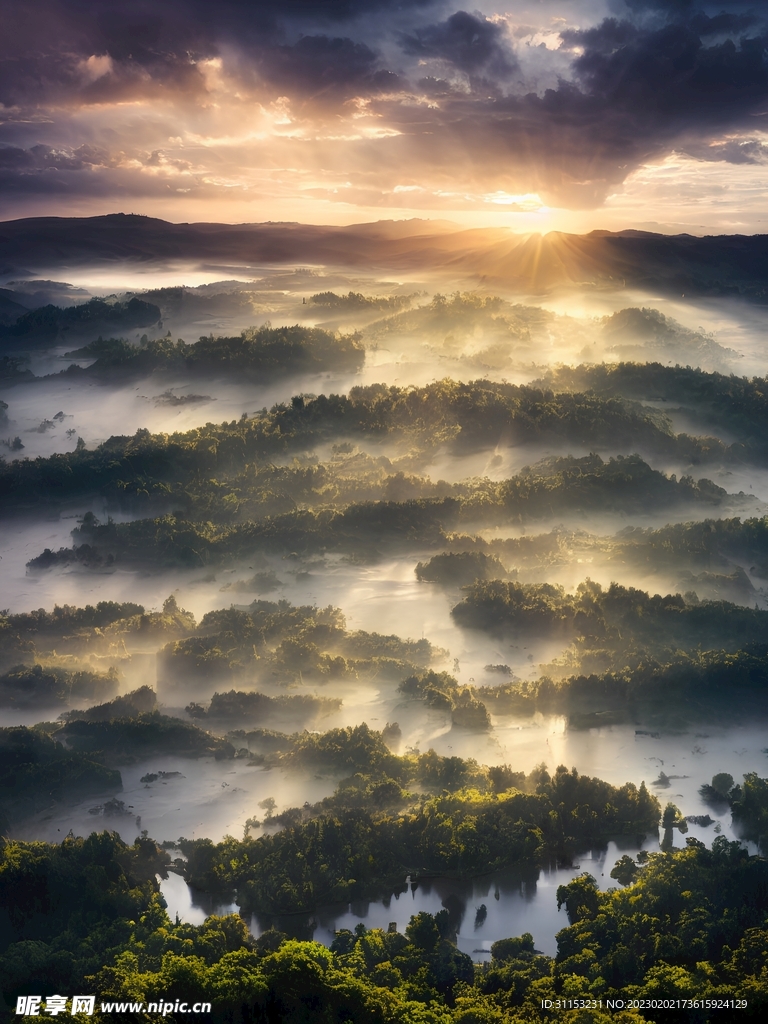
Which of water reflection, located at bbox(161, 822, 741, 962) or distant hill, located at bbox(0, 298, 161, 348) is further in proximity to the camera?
distant hill, located at bbox(0, 298, 161, 348)

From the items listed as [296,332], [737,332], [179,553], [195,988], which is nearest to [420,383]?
[296,332]

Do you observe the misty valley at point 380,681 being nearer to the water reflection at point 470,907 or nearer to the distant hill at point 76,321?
the water reflection at point 470,907

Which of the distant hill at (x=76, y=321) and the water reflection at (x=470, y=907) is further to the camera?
the distant hill at (x=76, y=321)

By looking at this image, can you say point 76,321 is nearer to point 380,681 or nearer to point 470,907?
point 380,681

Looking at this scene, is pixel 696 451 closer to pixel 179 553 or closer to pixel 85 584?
pixel 179 553

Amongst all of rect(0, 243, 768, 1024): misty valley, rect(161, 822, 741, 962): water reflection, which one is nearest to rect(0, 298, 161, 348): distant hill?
rect(0, 243, 768, 1024): misty valley

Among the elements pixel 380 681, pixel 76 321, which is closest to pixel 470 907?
pixel 380 681

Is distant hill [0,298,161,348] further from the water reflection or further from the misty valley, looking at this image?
the water reflection

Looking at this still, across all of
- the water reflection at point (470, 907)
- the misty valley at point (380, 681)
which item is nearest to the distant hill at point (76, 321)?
the misty valley at point (380, 681)
